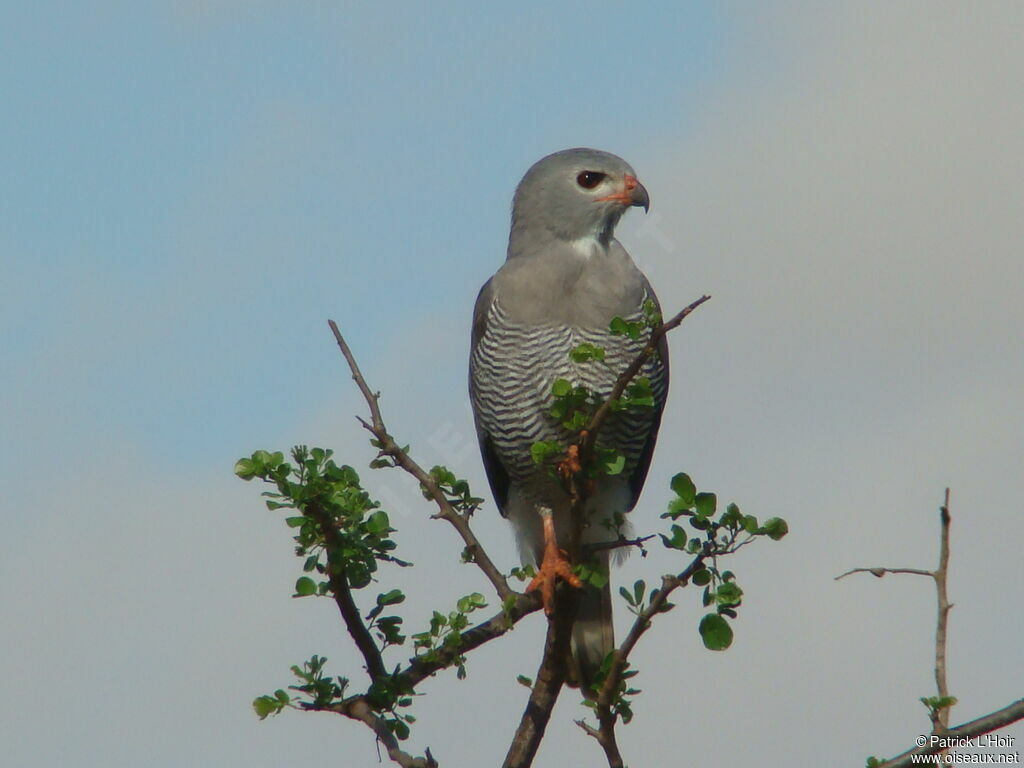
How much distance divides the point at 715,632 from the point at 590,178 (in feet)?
12.2

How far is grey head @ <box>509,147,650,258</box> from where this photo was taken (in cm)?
758

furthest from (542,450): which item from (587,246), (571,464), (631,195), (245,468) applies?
(631,195)

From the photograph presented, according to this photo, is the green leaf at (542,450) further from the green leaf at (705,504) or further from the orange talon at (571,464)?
the green leaf at (705,504)

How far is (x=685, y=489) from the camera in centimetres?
450

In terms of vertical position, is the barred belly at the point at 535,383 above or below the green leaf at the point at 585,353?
above

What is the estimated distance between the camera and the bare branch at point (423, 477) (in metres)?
5.01

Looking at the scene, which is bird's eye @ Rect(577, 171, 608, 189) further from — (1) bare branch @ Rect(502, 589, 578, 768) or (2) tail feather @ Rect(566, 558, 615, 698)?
(1) bare branch @ Rect(502, 589, 578, 768)

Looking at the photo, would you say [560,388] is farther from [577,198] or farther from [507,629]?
[577,198]

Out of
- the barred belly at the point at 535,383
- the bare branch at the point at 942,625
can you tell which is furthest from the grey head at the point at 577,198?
the bare branch at the point at 942,625

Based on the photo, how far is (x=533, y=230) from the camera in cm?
770

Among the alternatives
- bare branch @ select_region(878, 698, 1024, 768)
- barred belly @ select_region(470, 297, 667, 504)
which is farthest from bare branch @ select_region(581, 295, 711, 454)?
barred belly @ select_region(470, 297, 667, 504)

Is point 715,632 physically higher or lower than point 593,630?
lower

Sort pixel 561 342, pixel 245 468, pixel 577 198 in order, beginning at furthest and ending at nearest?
pixel 577 198 → pixel 561 342 → pixel 245 468

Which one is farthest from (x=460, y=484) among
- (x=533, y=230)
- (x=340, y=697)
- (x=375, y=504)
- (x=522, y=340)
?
(x=533, y=230)
